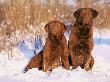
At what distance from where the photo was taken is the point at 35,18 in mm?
10750

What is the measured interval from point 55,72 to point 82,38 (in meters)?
0.89

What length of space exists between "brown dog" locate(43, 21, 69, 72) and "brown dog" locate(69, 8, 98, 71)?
0.23 metres

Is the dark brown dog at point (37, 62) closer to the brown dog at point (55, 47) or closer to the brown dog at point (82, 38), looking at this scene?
the brown dog at point (55, 47)

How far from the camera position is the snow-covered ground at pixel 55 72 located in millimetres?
6093

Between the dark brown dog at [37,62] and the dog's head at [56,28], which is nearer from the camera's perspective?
the dog's head at [56,28]

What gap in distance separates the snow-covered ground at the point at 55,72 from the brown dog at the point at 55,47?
0.56 ft

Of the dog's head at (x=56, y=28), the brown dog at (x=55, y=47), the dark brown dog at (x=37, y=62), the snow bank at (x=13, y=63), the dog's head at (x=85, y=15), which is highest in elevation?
the dog's head at (x=85, y=15)

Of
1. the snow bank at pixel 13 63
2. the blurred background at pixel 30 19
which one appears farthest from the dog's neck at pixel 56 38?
the blurred background at pixel 30 19

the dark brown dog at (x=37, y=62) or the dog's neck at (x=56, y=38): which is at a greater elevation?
the dog's neck at (x=56, y=38)

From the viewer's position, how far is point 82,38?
696cm

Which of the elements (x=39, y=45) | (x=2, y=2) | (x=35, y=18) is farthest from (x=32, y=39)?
(x=2, y=2)

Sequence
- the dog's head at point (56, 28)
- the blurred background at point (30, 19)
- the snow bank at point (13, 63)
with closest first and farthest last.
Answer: the dog's head at point (56, 28) → the snow bank at point (13, 63) → the blurred background at point (30, 19)

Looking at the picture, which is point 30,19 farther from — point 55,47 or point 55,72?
point 55,72

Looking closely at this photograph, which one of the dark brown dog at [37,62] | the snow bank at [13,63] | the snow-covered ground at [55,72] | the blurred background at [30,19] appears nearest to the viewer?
the snow-covered ground at [55,72]
